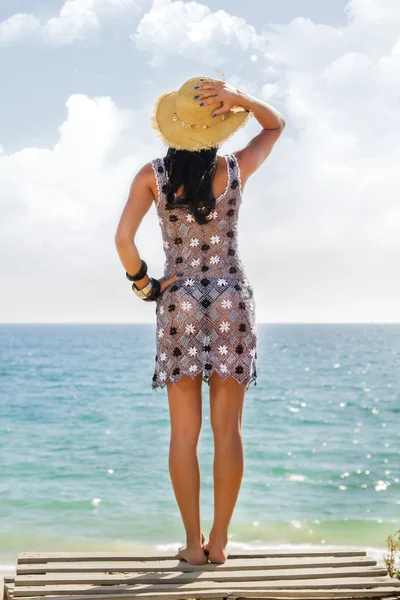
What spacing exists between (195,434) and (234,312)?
0.60 metres

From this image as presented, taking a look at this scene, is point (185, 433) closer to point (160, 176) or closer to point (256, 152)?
point (160, 176)

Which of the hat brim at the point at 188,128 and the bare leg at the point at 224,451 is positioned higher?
the hat brim at the point at 188,128

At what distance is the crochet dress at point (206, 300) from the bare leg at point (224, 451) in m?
0.07

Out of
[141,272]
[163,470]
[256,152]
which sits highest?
[256,152]

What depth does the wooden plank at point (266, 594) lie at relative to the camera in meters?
3.14

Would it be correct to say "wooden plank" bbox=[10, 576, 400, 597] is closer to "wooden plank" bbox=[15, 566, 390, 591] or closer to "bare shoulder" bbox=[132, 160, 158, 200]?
"wooden plank" bbox=[15, 566, 390, 591]

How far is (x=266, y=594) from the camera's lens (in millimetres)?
3209

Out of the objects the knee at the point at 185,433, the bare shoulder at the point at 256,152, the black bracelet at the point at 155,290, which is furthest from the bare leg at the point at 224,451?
the bare shoulder at the point at 256,152

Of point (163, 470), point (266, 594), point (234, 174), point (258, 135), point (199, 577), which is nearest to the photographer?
point (266, 594)

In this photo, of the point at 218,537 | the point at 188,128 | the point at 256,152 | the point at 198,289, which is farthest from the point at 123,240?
the point at 218,537

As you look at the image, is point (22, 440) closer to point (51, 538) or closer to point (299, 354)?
point (51, 538)

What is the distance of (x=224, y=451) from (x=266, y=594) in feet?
2.15

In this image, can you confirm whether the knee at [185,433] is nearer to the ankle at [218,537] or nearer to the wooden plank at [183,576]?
the ankle at [218,537]

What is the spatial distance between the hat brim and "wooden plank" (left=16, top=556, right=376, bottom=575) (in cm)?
195
